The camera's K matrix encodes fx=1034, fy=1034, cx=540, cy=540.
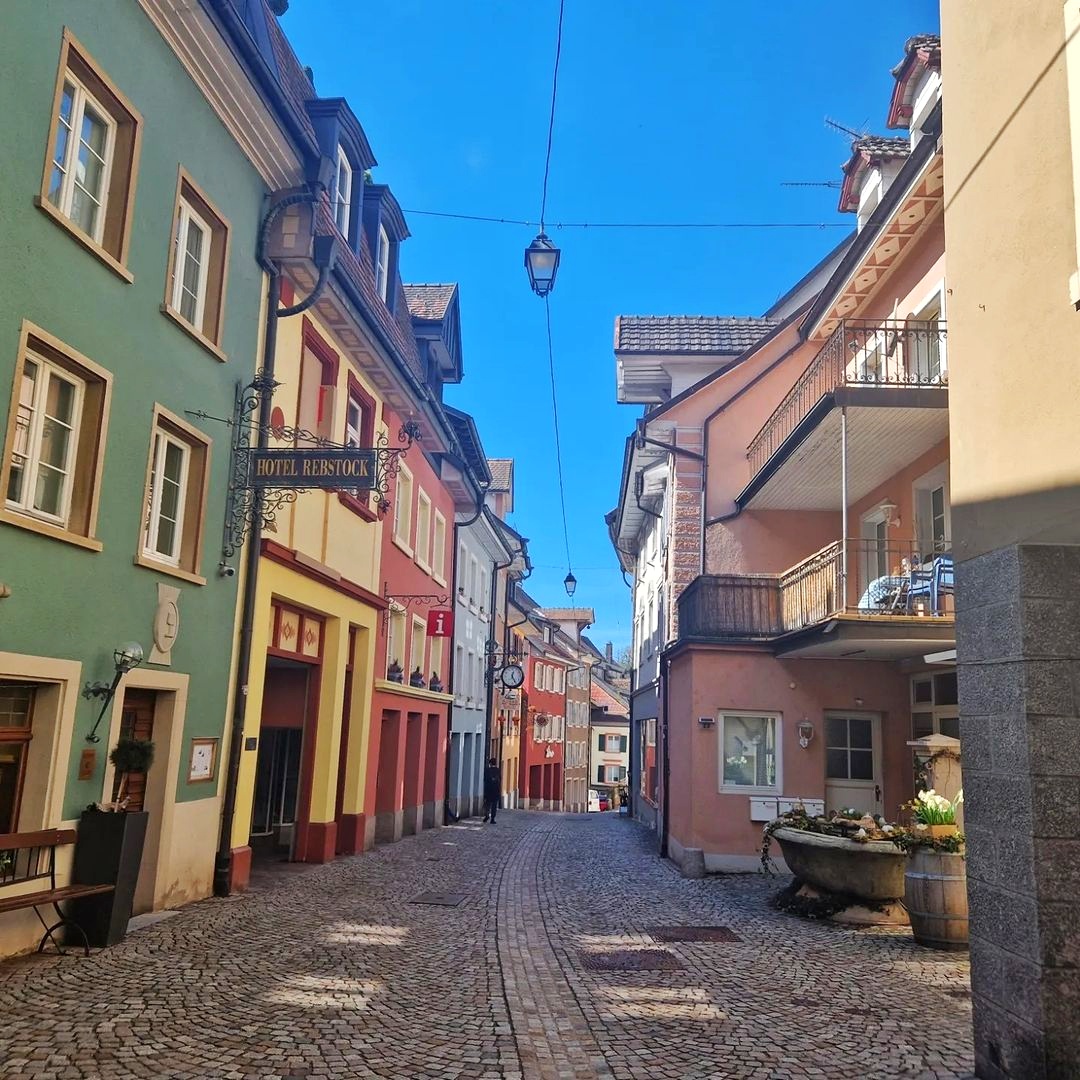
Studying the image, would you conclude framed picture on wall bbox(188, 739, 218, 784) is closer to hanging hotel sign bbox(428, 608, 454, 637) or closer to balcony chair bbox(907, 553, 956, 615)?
balcony chair bbox(907, 553, 956, 615)

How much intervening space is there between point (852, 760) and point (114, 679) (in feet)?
34.5

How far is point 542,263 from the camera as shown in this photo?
11.4 m

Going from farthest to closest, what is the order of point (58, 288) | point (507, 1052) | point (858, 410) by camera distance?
point (858, 410)
point (58, 288)
point (507, 1052)

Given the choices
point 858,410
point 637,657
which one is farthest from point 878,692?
point 637,657

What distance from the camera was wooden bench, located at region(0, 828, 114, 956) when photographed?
7.11m

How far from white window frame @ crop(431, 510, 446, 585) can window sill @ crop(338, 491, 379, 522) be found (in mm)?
5766

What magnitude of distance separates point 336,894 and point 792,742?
697 centimetres

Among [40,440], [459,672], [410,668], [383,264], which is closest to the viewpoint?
[40,440]

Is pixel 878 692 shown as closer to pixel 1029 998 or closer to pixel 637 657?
pixel 1029 998

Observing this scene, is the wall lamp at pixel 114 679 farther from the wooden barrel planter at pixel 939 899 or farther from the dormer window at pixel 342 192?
the dormer window at pixel 342 192

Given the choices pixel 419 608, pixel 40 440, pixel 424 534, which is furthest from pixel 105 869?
pixel 424 534

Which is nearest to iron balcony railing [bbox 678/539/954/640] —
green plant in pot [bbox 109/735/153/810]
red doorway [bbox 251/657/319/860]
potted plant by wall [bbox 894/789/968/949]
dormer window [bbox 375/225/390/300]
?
potted plant by wall [bbox 894/789/968/949]

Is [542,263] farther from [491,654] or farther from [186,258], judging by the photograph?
[491,654]

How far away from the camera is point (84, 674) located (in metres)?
8.09
